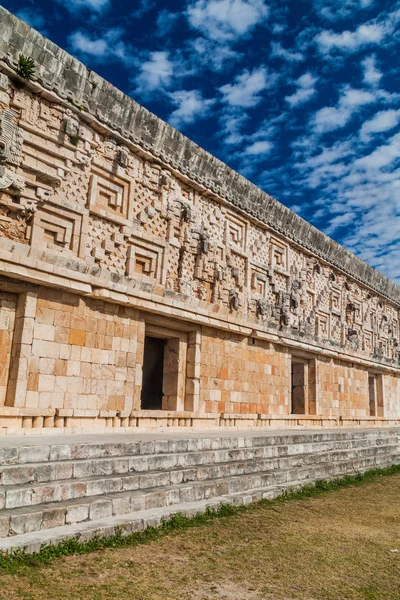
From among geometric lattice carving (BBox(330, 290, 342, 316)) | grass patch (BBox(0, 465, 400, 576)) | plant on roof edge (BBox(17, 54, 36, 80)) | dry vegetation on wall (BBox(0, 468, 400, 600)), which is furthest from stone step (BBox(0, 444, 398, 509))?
geometric lattice carving (BBox(330, 290, 342, 316))

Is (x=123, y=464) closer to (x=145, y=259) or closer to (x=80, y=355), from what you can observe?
(x=80, y=355)

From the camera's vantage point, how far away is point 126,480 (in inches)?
172

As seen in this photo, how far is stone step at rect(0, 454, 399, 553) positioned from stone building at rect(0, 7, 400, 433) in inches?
114

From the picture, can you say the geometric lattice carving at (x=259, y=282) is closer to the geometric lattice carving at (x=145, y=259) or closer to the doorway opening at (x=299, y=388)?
the doorway opening at (x=299, y=388)

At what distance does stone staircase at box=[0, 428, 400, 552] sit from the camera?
3.48m

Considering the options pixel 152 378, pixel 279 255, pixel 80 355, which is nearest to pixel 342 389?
pixel 279 255

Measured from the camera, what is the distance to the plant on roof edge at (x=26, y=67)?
22.9 ft

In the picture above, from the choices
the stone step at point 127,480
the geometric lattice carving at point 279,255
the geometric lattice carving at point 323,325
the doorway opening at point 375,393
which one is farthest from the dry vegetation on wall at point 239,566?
the doorway opening at point 375,393

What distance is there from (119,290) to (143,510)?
14.0 ft

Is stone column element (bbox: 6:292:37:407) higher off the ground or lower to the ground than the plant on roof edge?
lower

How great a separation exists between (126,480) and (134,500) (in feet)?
1.00

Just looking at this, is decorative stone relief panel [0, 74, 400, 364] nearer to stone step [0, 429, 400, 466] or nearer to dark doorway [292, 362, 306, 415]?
dark doorway [292, 362, 306, 415]

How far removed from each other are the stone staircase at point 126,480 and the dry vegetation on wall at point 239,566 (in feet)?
0.89

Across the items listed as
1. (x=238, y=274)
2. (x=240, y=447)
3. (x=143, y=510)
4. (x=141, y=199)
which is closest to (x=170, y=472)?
(x=143, y=510)
